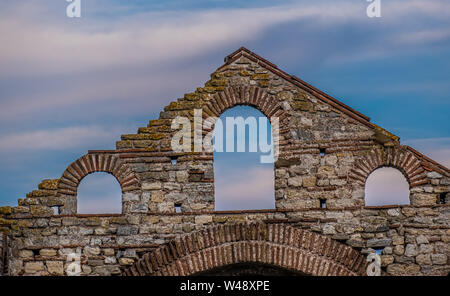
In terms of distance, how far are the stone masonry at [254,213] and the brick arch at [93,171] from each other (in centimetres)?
2

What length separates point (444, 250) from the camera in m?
18.9

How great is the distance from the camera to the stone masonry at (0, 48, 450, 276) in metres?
18.9

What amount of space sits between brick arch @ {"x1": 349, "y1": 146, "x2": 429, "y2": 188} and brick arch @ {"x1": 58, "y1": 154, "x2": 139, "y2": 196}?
4.00m

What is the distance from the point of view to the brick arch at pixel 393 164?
19141 mm

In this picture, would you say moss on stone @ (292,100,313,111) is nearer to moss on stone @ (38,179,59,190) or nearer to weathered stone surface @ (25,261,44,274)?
moss on stone @ (38,179,59,190)

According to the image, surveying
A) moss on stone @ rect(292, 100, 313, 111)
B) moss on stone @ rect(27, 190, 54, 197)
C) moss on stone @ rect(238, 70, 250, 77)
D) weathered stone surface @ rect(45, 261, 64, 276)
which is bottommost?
weathered stone surface @ rect(45, 261, 64, 276)

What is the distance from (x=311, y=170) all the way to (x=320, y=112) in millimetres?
1125

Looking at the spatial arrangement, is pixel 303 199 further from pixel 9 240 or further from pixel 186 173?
pixel 9 240

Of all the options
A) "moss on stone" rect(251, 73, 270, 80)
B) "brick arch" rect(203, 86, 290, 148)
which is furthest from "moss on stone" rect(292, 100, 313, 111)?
"moss on stone" rect(251, 73, 270, 80)

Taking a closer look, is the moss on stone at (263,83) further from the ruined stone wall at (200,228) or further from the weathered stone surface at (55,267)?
the weathered stone surface at (55,267)

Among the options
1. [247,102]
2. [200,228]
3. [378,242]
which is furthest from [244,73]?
[378,242]
